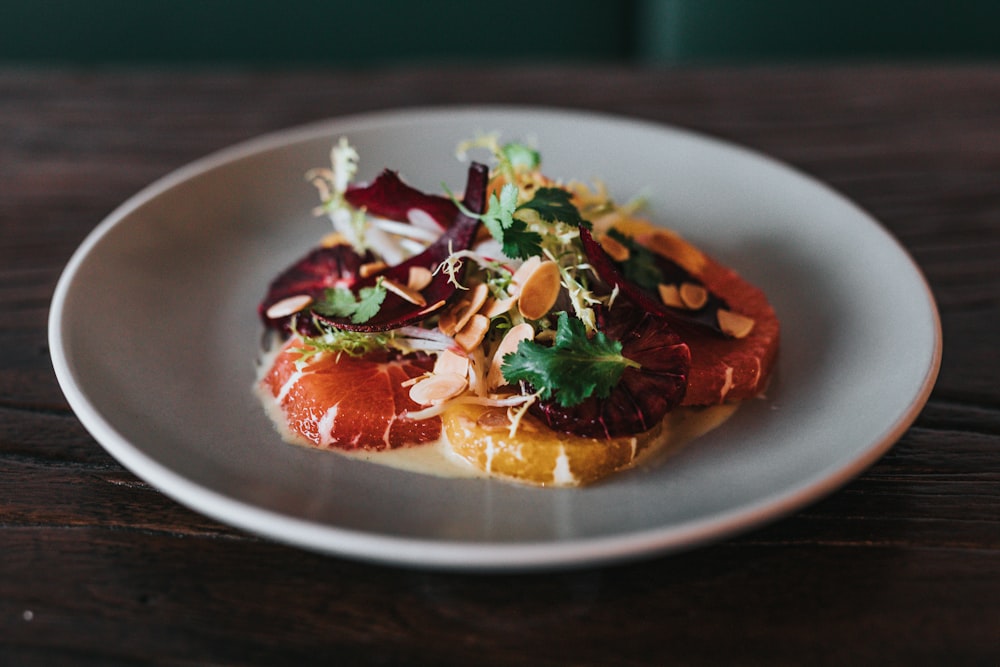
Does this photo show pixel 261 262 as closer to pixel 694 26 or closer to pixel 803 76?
pixel 803 76

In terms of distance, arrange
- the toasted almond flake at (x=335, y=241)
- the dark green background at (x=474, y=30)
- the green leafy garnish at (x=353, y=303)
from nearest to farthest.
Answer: the green leafy garnish at (x=353, y=303), the toasted almond flake at (x=335, y=241), the dark green background at (x=474, y=30)

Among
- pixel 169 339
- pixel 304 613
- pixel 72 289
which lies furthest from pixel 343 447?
pixel 72 289

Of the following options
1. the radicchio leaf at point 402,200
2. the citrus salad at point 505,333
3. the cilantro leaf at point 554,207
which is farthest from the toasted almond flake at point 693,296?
the radicchio leaf at point 402,200

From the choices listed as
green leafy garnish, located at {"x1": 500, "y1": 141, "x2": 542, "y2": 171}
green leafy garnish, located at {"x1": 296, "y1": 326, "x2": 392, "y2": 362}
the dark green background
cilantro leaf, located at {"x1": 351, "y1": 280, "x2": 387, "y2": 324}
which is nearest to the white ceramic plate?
green leafy garnish, located at {"x1": 296, "y1": 326, "x2": 392, "y2": 362}

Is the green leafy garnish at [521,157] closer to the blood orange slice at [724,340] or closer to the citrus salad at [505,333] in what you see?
the citrus salad at [505,333]

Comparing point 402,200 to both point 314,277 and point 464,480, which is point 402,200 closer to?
point 314,277

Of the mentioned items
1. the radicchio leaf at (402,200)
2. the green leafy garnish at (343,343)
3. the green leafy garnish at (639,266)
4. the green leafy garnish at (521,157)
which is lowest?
the green leafy garnish at (343,343)

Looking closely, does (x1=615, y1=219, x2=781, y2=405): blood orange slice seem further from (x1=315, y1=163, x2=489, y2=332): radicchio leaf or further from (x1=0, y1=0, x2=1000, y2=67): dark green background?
(x1=0, y1=0, x2=1000, y2=67): dark green background

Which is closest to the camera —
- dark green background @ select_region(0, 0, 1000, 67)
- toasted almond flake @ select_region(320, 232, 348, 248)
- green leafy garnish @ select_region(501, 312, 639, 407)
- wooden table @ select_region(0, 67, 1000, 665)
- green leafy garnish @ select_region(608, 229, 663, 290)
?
wooden table @ select_region(0, 67, 1000, 665)
